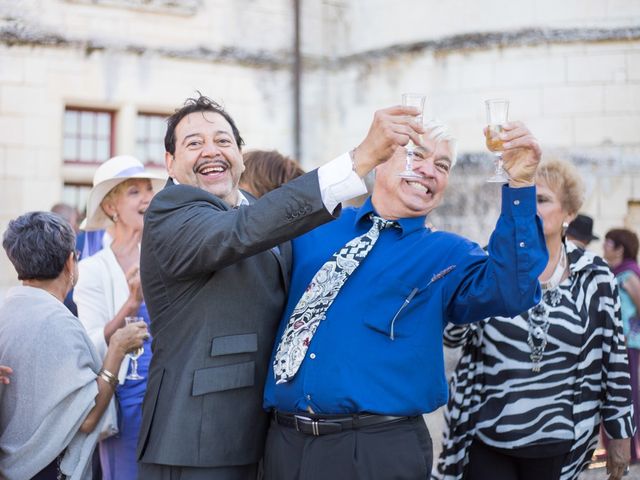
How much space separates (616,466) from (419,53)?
632cm

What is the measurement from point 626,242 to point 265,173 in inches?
171

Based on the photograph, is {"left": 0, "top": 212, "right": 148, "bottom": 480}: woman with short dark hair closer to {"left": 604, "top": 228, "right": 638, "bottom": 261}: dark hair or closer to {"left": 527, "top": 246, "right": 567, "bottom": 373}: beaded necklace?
{"left": 527, "top": 246, "right": 567, "bottom": 373}: beaded necklace

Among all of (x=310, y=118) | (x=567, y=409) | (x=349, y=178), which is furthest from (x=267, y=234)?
(x=310, y=118)

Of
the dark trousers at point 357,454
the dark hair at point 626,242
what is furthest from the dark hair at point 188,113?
the dark hair at point 626,242

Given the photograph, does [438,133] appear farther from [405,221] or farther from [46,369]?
[46,369]

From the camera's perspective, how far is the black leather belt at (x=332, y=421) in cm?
295

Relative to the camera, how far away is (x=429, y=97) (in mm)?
9562

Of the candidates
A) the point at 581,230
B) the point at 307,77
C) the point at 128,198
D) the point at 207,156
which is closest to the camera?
the point at 207,156

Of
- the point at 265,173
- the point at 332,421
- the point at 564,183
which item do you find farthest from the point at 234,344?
the point at 564,183

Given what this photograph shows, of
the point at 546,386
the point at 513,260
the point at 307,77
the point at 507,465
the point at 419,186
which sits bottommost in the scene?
the point at 507,465

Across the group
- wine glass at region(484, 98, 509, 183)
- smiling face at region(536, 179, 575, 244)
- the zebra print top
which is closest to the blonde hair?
smiling face at region(536, 179, 575, 244)

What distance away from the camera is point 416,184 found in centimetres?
331

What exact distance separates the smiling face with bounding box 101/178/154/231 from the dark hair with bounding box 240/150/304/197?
0.74m

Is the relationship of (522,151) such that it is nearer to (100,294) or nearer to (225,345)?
(225,345)
